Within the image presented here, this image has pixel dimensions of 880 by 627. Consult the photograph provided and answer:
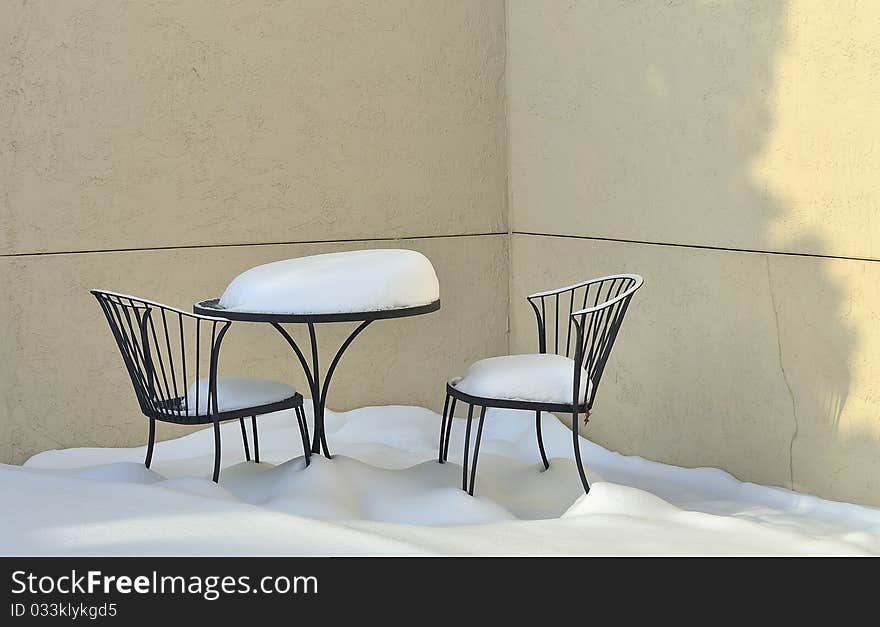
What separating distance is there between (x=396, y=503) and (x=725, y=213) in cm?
172

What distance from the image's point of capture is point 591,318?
14.2ft

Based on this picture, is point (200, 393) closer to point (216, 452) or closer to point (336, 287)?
point (216, 452)

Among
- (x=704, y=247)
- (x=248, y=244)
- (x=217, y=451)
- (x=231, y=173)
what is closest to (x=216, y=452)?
(x=217, y=451)

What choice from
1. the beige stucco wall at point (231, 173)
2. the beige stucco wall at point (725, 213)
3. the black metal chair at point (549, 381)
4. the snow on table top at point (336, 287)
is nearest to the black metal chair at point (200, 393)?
the snow on table top at point (336, 287)

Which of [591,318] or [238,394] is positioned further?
[591,318]

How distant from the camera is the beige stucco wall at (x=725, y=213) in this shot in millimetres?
3732

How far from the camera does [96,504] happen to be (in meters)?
3.00

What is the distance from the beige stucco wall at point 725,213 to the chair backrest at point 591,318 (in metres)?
0.13

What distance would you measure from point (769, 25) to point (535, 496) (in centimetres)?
199

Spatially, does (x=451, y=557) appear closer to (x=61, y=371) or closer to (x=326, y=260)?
(x=326, y=260)

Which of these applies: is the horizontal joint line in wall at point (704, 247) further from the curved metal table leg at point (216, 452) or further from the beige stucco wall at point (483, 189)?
the curved metal table leg at point (216, 452)

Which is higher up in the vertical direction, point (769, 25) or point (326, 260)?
point (769, 25)

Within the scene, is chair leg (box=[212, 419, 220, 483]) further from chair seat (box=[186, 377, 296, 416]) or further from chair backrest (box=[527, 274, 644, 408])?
chair backrest (box=[527, 274, 644, 408])
